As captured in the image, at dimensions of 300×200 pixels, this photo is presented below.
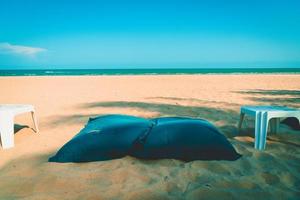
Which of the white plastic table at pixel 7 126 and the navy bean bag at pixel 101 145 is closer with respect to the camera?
the navy bean bag at pixel 101 145

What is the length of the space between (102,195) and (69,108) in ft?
16.4

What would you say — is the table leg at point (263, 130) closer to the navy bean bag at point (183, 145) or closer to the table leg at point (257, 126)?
the table leg at point (257, 126)

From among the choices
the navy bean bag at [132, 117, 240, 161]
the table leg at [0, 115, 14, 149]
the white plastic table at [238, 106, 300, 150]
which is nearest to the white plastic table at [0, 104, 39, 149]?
the table leg at [0, 115, 14, 149]

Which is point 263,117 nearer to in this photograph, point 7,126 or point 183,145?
point 183,145

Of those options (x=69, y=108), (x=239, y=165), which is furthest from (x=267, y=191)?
(x=69, y=108)

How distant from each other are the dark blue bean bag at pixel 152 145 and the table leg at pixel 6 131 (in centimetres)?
95

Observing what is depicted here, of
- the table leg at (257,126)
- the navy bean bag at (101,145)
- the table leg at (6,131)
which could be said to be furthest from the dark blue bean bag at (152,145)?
the table leg at (6,131)

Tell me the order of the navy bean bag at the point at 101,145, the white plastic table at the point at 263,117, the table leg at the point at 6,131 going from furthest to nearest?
the table leg at the point at 6,131
the white plastic table at the point at 263,117
the navy bean bag at the point at 101,145

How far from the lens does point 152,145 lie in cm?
292

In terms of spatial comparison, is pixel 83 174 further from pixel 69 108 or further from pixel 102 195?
pixel 69 108

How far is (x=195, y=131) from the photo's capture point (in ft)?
9.97

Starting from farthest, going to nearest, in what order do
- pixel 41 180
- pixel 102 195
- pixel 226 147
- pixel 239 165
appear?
pixel 226 147
pixel 239 165
pixel 41 180
pixel 102 195

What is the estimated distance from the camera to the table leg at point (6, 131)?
339cm

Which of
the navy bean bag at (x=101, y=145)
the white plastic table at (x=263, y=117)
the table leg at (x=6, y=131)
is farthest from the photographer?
the table leg at (x=6, y=131)
